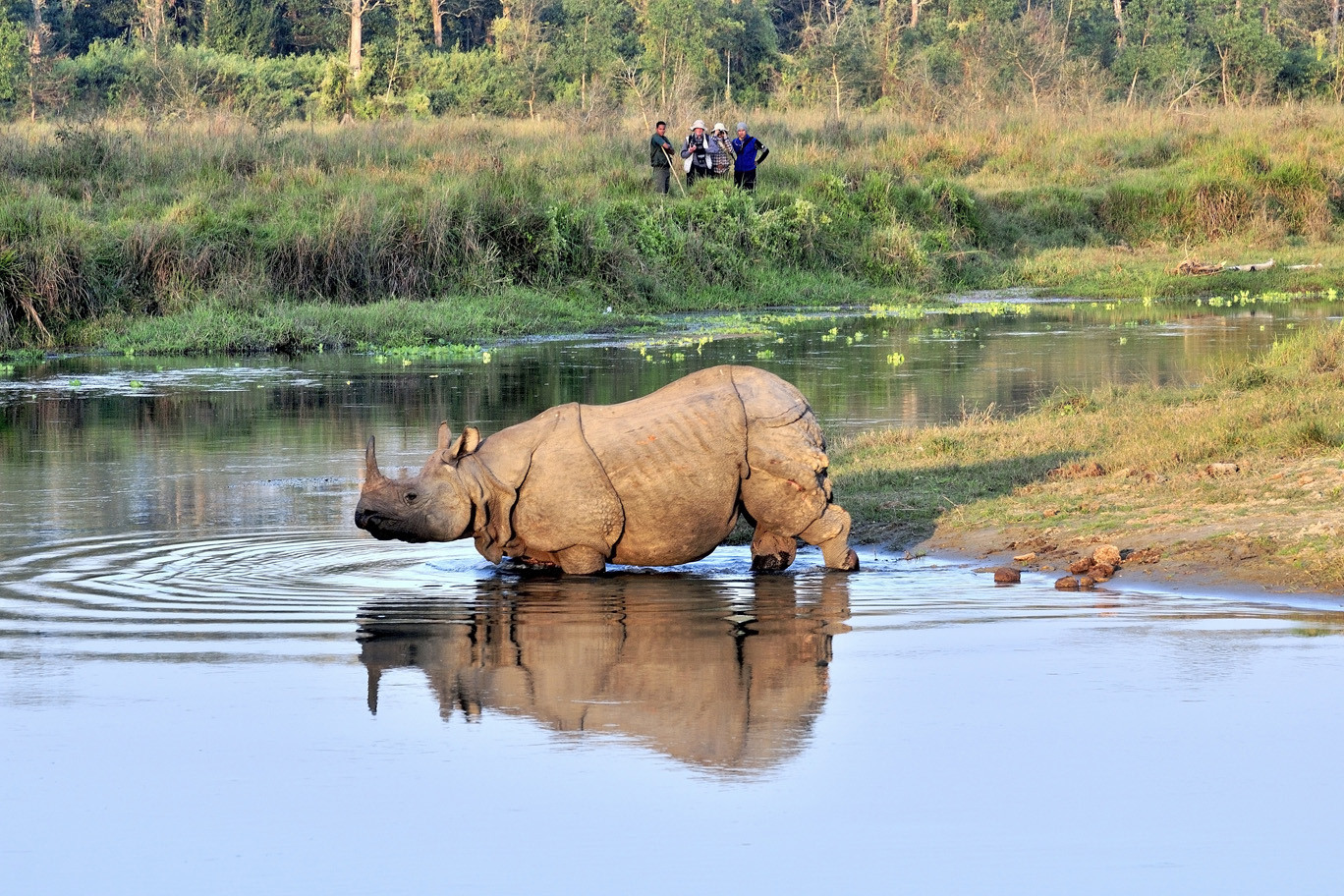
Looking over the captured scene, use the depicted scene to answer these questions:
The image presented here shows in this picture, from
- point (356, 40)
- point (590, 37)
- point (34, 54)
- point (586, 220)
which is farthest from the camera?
point (590, 37)

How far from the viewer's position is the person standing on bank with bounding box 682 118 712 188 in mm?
29109

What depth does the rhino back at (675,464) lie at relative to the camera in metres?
8.72

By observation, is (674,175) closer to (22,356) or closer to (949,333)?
(949,333)

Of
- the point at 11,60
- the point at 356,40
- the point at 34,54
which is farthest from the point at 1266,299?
the point at 34,54

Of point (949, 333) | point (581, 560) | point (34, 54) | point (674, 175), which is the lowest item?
point (581, 560)

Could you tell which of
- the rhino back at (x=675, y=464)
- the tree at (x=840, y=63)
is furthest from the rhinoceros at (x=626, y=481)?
the tree at (x=840, y=63)

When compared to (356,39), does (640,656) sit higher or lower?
lower

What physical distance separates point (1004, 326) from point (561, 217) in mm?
6476

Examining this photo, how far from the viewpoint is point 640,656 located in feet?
24.1

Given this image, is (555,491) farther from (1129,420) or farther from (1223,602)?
(1129,420)

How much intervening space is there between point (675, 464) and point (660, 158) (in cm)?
2019

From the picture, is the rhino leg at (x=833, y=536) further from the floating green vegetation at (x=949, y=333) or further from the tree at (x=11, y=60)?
the tree at (x=11, y=60)

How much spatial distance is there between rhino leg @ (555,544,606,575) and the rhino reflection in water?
8cm

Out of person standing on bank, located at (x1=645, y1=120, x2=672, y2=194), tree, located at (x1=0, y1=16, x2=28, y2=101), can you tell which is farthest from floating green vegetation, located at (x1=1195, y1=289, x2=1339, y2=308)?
tree, located at (x1=0, y1=16, x2=28, y2=101)
